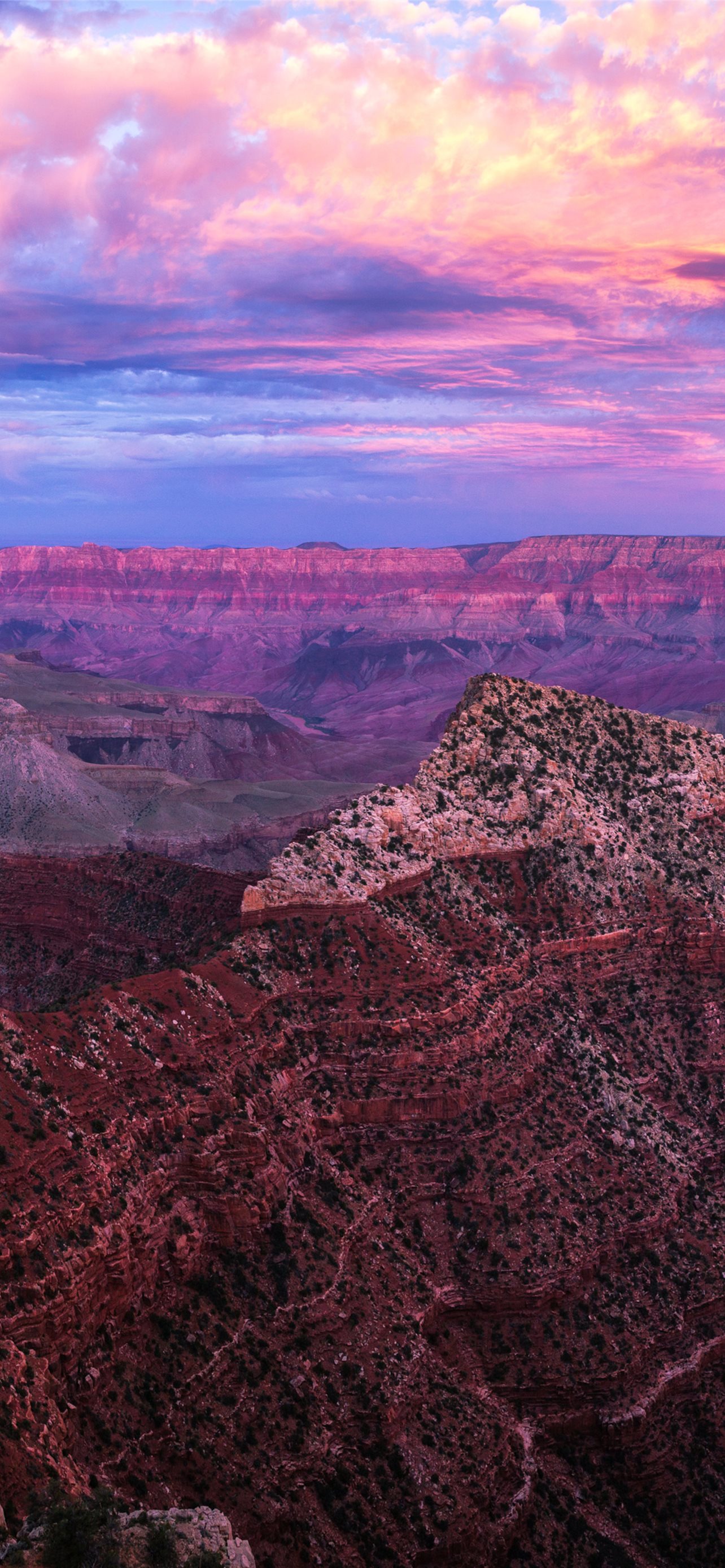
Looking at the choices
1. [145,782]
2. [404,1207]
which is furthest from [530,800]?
[145,782]

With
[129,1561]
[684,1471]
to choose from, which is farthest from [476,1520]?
[129,1561]

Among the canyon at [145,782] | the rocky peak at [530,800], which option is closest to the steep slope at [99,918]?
the rocky peak at [530,800]

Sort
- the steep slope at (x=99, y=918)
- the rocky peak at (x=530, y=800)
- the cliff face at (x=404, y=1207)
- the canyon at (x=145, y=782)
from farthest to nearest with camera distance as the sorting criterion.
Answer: the canyon at (x=145, y=782)
the steep slope at (x=99, y=918)
the rocky peak at (x=530, y=800)
the cliff face at (x=404, y=1207)

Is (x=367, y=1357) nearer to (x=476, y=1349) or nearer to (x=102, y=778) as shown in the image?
(x=476, y=1349)

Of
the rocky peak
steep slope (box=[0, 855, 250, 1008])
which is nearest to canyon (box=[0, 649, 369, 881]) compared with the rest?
steep slope (box=[0, 855, 250, 1008])

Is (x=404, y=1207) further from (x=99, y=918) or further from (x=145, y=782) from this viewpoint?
(x=145, y=782)

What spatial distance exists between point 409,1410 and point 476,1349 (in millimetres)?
4611

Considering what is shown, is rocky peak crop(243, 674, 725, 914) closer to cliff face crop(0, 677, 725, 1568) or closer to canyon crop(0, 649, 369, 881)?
cliff face crop(0, 677, 725, 1568)

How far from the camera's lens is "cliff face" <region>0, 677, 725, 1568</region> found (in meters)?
30.4

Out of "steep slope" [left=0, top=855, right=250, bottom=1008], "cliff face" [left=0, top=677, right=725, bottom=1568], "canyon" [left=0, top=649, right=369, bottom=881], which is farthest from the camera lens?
"canyon" [left=0, top=649, right=369, bottom=881]

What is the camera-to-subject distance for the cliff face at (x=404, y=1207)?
30422 mm

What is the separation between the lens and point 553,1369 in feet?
125

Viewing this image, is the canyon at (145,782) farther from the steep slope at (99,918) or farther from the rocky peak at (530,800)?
the rocky peak at (530,800)

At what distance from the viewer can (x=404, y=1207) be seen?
132 ft
